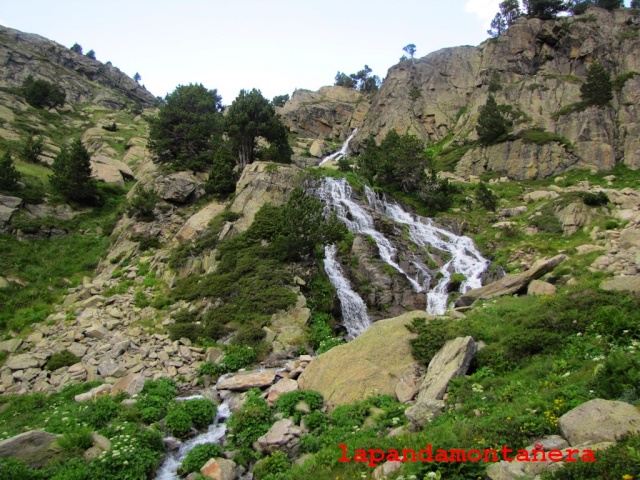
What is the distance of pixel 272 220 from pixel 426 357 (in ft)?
57.1

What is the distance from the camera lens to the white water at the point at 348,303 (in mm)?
23969

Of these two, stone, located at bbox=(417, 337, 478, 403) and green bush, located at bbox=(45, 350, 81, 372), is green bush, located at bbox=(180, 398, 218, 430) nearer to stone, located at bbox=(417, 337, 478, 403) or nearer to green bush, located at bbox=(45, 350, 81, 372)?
stone, located at bbox=(417, 337, 478, 403)

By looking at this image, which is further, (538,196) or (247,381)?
(538,196)

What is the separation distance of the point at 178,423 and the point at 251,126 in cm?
3122

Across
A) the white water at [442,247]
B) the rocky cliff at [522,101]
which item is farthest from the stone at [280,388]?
the rocky cliff at [522,101]

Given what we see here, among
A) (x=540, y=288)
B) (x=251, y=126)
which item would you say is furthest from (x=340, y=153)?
(x=540, y=288)

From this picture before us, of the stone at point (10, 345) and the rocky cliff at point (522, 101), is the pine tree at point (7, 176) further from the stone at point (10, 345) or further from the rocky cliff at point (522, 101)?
the rocky cliff at point (522, 101)

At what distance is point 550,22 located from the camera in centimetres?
6769

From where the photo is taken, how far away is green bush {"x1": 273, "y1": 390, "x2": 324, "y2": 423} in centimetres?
1311

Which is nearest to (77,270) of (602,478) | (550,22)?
(602,478)

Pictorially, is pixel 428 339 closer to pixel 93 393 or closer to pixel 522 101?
pixel 93 393

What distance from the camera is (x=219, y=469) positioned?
1073 centimetres

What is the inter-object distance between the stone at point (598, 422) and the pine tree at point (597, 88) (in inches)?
2189

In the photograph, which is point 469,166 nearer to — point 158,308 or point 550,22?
point 550,22
